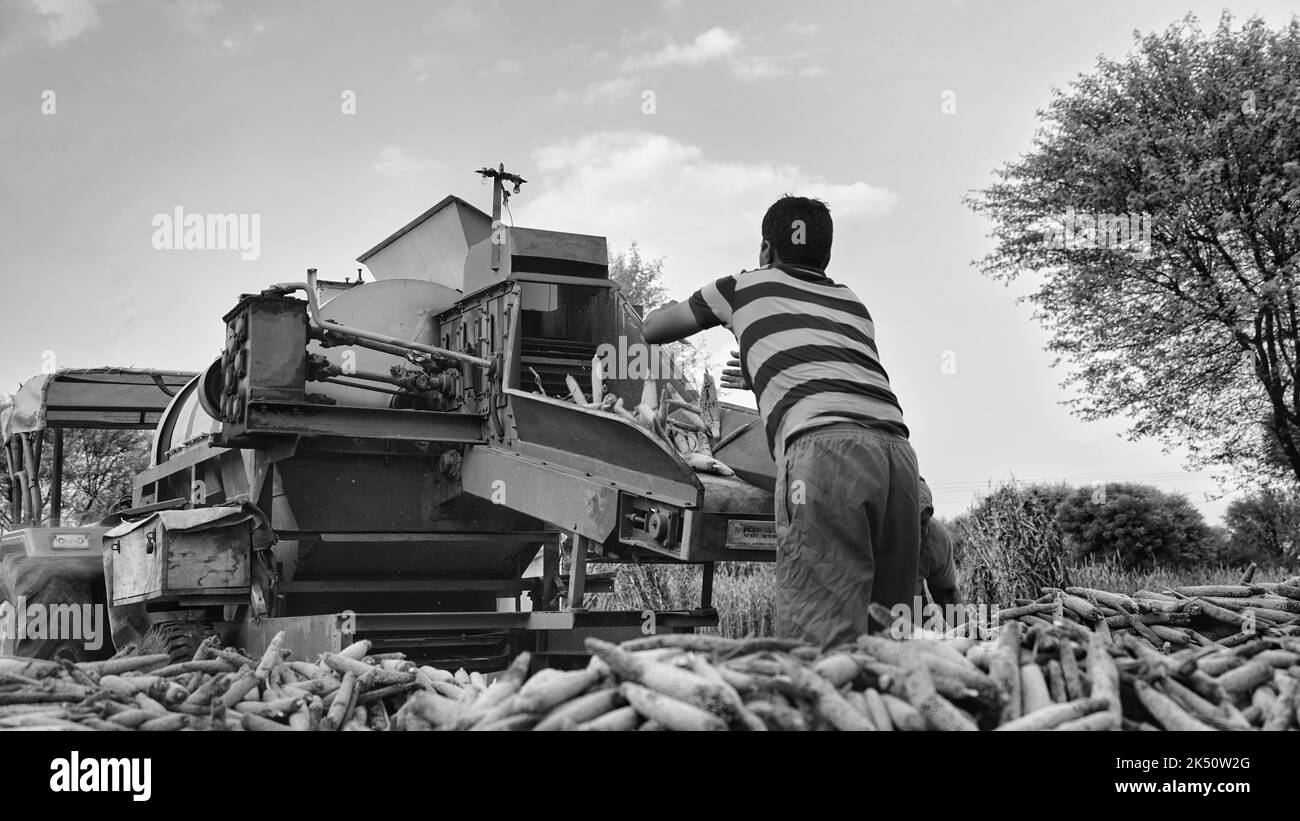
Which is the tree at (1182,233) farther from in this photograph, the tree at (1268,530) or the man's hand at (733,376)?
the man's hand at (733,376)

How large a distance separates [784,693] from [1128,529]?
2247cm

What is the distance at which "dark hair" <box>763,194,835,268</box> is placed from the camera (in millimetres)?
5270

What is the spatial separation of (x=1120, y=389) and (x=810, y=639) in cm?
2193

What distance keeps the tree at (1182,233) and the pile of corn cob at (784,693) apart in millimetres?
21060

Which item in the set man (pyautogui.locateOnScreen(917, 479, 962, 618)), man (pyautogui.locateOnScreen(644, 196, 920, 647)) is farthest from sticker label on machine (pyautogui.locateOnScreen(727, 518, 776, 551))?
man (pyautogui.locateOnScreen(644, 196, 920, 647))

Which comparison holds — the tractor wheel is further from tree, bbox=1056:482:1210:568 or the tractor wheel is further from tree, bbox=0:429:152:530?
tree, bbox=0:429:152:530

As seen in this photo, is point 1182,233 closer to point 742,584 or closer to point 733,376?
point 742,584

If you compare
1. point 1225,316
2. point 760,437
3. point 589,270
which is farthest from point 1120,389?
point 760,437

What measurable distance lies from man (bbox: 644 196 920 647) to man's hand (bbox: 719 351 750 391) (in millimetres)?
393

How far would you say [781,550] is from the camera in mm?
4746

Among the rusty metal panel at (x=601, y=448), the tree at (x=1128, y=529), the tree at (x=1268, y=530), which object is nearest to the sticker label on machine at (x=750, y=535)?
the rusty metal panel at (x=601, y=448)

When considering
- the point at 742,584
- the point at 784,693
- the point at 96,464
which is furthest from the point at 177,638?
Answer: the point at 96,464

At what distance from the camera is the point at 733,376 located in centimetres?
589
